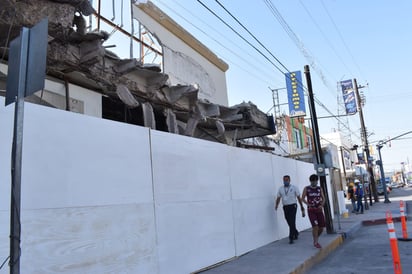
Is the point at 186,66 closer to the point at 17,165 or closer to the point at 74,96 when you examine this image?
the point at 74,96

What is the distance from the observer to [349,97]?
106ft

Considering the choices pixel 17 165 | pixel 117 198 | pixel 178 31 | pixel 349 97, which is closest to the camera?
pixel 17 165

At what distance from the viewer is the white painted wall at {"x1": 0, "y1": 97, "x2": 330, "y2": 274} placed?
13.2 feet

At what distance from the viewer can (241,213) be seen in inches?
320

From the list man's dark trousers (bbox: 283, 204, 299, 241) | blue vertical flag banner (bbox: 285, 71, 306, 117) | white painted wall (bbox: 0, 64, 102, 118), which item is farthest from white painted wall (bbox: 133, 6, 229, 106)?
blue vertical flag banner (bbox: 285, 71, 306, 117)

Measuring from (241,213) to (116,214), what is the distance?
373cm

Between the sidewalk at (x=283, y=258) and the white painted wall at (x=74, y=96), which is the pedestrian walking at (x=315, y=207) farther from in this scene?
the white painted wall at (x=74, y=96)

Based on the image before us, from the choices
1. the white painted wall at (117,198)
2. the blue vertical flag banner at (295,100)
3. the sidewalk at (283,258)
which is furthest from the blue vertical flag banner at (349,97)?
the white painted wall at (117,198)

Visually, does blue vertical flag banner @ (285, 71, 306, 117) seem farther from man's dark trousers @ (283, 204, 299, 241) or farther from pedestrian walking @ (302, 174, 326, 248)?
man's dark trousers @ (283, 204, 299, 241)

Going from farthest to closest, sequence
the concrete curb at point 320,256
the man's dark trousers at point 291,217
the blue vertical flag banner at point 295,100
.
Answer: the blue vertical flag banner at point 295,100 < the man's dark trousers at point 291,217 < the concrete curb at point 320,256

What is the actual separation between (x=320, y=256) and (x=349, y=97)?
26.8 m

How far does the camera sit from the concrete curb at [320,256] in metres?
6.68

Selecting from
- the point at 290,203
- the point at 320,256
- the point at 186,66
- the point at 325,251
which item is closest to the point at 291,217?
the point at 290,203

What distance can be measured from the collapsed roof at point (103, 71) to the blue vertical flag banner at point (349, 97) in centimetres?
2249
